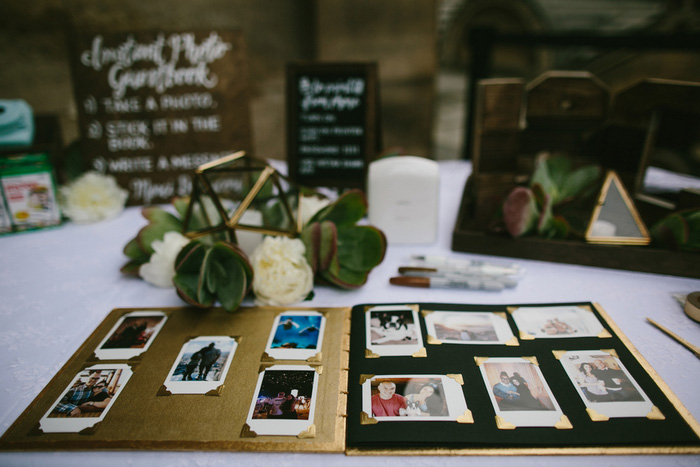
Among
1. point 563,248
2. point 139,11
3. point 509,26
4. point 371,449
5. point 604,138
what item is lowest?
point 371,449

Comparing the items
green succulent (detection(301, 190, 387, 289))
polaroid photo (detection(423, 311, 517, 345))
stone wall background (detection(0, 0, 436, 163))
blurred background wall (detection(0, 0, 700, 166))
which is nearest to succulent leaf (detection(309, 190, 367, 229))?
green succulent (detection(301, 190, 387, 289))

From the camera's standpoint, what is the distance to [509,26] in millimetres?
3732

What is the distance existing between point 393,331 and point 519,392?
204 mm

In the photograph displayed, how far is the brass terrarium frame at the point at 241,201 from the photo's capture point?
786 millimetres

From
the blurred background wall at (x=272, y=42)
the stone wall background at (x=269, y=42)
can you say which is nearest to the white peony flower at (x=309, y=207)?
the stone wall background at (x=269, y=42)

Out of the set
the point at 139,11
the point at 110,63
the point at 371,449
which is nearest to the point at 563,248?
the point at 371,449

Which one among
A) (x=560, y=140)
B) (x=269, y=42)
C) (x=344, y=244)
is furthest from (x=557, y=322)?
(x=269, y=42)

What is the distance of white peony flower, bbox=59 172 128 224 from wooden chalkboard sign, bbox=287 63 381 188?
0.49m

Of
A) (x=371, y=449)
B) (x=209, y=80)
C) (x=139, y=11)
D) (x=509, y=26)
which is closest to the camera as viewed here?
(x=371, y=449)

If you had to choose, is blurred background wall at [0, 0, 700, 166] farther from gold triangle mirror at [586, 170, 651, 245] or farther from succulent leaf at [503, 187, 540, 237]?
succulent leaf at [503, 187, 540, 237]

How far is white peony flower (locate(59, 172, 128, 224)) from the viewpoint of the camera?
1133 millimetres

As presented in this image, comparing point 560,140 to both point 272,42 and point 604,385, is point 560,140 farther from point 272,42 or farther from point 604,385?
point 272,42

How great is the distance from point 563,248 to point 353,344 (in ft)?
1.61

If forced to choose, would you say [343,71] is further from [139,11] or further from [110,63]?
[139,11]
